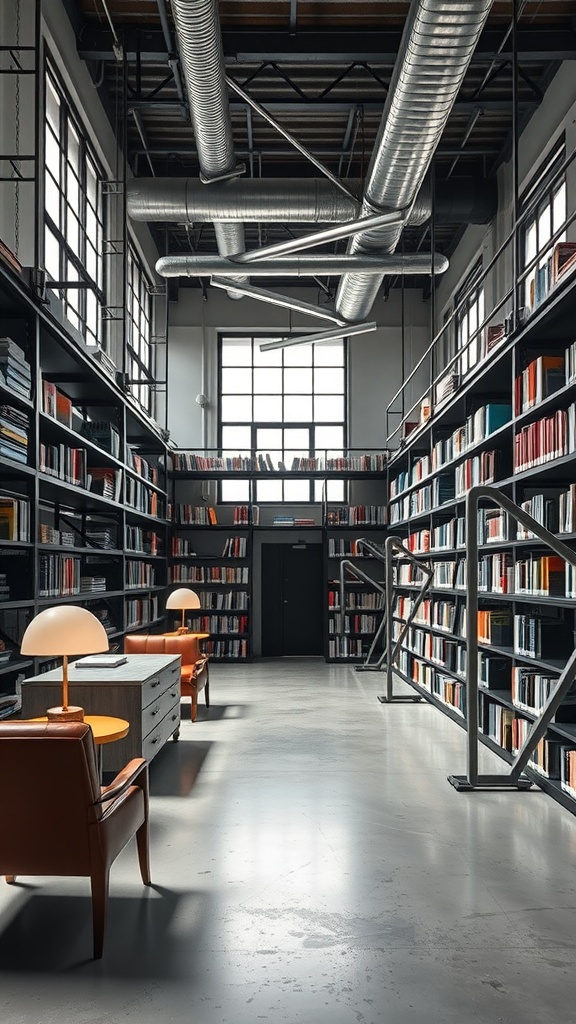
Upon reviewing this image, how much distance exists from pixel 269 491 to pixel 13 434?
9.15m

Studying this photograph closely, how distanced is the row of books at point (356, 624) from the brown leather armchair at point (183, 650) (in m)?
5.37

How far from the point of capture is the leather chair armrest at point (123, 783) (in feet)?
10.1

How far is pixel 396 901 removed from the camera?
3.29 meters

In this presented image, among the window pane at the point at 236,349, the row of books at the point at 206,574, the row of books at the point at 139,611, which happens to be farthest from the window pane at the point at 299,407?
the row of books at the point at 139,611

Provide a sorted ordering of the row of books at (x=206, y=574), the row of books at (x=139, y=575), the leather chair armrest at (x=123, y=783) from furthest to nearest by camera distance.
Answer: the row of books at (x=206, y=574) < the row of books at (x=139, y=575) < the leather chair armrest at (x=123, y=783)

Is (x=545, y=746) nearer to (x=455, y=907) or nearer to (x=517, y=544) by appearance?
(x=517, y=544)

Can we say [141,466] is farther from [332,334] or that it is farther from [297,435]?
[297,435]

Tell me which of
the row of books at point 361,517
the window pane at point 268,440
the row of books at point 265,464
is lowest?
the row of books at point 361,517

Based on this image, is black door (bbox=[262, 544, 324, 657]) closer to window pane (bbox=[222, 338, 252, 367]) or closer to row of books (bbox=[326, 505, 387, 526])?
row of books (bbox=[326, 505, 387, 526])

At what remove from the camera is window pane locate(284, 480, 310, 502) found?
1415 centimetres

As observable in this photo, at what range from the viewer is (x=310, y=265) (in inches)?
409

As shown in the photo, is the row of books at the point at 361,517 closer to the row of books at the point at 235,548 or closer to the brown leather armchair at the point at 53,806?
the row of books at the point at 235,548

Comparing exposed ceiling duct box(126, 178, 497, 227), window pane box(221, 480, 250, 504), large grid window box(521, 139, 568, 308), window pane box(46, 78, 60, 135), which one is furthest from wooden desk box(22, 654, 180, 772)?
window pane box(221, 480, 250, 504)

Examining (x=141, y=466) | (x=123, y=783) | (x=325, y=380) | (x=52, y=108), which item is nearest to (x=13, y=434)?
(x=123, y=783)
